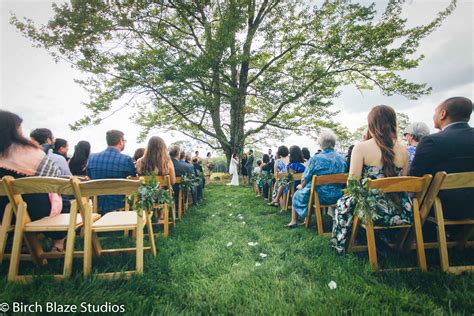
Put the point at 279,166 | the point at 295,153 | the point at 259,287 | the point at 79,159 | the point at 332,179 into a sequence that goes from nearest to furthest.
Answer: the point at 259,287 → the point at 332,179 → the point at 79,159 → the point at 295,153 → the point at 279,166

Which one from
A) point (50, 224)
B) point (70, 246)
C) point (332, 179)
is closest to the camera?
point (70, 246)

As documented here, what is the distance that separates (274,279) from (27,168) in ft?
10.2

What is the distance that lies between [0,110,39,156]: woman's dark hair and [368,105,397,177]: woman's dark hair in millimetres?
4258

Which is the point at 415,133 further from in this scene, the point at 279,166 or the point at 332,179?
the point at 279,166

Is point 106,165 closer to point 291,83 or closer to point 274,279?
point 274,279

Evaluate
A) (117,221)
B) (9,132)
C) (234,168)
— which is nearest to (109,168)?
(9,132)

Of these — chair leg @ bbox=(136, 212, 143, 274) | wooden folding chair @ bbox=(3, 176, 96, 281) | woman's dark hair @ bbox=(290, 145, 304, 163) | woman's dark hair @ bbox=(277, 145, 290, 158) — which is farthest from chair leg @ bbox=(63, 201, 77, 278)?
woman's dark hair @ bbox=(277, 145, 290, 158)

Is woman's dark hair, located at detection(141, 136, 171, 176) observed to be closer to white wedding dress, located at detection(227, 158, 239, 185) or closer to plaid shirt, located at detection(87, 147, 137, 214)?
plaid shirt, located at detection(87, 147, 137, 214)

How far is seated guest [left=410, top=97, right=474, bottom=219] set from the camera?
2463mm

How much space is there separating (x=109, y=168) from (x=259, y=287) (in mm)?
3437

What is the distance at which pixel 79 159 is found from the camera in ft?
16.0

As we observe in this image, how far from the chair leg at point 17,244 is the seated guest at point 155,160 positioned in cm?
237

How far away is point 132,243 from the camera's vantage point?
3551 mm

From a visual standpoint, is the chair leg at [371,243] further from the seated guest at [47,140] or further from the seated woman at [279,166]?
the seated guest at [47,140]
